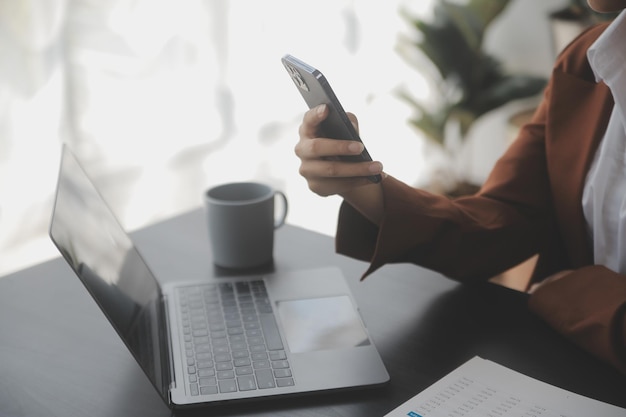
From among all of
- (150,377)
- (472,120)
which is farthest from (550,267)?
(472,120)

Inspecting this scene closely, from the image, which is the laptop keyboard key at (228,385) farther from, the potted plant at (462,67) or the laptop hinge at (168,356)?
the potted plant at (462,67)

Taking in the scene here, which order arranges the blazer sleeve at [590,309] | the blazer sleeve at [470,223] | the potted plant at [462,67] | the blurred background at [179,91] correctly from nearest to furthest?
the blazer sleeve at [590,309]
the blazer sleeve at [470,223]
the blurred background at [179,91]
the potted plant at [462,67]

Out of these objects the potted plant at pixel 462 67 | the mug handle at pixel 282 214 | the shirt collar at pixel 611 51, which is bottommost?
the potted plant at pixel 462 67

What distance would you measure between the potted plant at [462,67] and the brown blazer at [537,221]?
168cm

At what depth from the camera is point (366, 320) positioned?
2.88 feet

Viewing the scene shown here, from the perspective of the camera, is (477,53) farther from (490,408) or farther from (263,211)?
(490,408)

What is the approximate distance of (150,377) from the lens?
0.69 meters

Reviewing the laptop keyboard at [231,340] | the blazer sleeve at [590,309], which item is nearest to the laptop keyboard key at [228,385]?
the laptop keyboard at [231,340]

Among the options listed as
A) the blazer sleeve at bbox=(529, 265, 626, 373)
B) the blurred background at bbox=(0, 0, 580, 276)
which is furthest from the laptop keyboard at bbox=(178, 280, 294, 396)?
the blurred background at bbox=(0, 0, 580, 276)

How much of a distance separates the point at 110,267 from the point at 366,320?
0.30m

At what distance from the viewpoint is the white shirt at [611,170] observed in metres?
1.00

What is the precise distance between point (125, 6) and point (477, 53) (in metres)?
1.42

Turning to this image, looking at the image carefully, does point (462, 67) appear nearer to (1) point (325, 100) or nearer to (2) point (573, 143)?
(2) point (573, 143)

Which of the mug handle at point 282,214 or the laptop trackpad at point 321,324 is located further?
the mug handle at point 282,214
